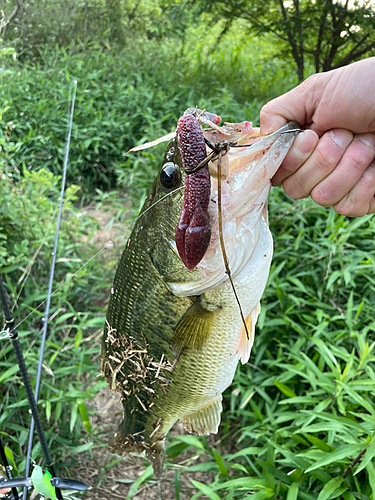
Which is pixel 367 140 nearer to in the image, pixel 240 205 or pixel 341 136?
pixel 341 136

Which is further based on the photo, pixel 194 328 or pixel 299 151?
pixel 194 328

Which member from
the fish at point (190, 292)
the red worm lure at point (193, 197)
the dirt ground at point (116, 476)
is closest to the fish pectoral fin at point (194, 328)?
the fish at point (190, 292)

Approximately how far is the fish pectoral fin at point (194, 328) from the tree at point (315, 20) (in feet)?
13.0

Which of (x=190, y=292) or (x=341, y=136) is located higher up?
(x=341, y=136)

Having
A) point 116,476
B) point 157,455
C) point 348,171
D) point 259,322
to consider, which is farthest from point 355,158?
point 116,476

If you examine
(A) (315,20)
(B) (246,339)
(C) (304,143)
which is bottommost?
(B) (246,339)

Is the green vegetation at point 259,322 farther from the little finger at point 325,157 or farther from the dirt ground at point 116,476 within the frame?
the little finger at point 325,157

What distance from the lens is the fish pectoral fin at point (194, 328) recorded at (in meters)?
1.25

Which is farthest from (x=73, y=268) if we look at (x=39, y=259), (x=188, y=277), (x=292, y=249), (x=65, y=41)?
(x=65, y=41)

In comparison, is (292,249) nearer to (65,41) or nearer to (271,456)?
(271,456)

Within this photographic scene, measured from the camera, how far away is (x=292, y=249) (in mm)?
3053

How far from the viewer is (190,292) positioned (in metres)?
1.22

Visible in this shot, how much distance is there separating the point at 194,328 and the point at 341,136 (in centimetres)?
74

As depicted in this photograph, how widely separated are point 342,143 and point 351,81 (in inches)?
6.9
